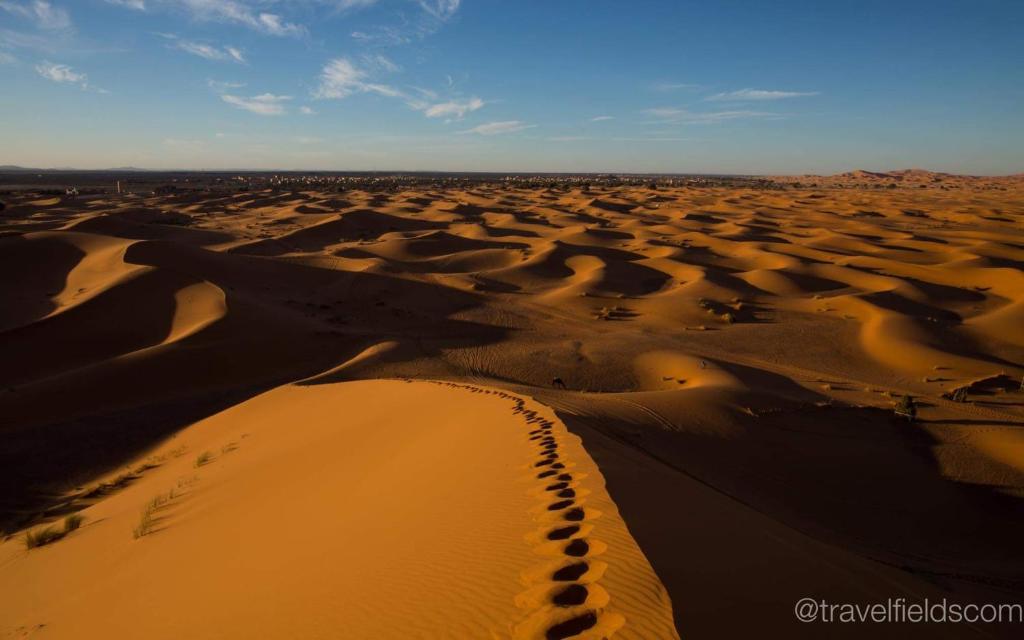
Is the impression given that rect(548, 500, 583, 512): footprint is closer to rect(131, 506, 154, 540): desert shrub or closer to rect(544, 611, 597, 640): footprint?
rect(544, 611, 597, 640): footprint

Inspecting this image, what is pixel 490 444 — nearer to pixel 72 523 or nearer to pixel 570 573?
pixel 570 573

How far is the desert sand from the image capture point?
12.2ft

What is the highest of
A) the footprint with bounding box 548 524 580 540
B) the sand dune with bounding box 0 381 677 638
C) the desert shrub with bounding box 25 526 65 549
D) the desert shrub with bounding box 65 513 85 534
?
the footprint with bounding box 548 524 580 540

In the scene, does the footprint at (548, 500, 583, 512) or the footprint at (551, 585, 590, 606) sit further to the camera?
the footprint at (548, 500, 583, 512)

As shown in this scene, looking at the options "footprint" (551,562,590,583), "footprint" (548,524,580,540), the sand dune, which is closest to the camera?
the sand dune

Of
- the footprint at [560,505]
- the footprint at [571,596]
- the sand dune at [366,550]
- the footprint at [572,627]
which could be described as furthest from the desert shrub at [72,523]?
the footprint at [572,627]

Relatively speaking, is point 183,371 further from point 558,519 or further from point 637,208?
point 637,208

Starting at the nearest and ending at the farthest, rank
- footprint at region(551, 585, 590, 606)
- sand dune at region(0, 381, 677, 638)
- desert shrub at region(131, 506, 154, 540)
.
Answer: footprint at region(551, 585, 590, 606) < sand dune at region(0, 381, 677, 638) < desert shrub at region(131, 506, 154, 540)

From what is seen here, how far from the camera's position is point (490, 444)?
273 inches

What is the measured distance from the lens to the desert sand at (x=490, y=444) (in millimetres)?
3715

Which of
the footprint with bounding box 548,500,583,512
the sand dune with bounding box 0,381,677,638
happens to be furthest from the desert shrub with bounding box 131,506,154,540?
the footprint with bounding box 548,500,583,512

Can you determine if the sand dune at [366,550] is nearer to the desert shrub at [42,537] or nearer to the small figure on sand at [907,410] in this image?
the desert shrub at [42,537]

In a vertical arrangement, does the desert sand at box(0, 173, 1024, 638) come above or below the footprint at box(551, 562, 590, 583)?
below

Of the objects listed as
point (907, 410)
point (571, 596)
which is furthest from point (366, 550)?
point (907, 410)
